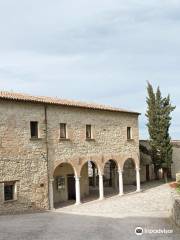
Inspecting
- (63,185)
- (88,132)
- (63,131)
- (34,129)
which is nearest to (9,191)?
(34,129)

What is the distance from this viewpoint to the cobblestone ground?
21.5m

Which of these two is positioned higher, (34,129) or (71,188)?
(34,129)

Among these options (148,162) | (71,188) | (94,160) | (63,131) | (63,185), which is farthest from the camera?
(148,162)

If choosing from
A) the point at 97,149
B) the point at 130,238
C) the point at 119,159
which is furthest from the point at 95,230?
the point at 119,159

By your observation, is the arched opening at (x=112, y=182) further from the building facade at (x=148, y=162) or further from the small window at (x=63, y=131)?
the small window at (x=63, y=131)

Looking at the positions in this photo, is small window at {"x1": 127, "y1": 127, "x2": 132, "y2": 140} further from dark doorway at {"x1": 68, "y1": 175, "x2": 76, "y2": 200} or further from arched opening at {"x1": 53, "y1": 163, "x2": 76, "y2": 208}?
dark doorway at {"x1": 68, "y1": 175, "x2": 76, "y2": 200}

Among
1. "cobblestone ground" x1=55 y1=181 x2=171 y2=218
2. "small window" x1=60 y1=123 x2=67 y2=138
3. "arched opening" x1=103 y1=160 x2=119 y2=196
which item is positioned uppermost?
"small window" x1=60 y1=123 x2=67 y2=138

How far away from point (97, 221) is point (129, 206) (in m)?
5.96

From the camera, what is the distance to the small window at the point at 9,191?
21.4 meters

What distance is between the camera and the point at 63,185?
1091 inches

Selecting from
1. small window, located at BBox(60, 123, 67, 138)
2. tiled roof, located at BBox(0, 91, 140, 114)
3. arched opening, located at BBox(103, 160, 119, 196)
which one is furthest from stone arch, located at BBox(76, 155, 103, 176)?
tiled roof, located at BBox(0, 91, 140, 114)

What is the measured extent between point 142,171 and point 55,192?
1526 cm

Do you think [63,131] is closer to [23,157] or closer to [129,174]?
[23,157]

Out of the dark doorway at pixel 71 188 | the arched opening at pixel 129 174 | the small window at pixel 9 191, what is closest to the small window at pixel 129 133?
the dark doorway at pixel 71 188
